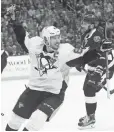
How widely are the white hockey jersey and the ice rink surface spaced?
0.68 metres

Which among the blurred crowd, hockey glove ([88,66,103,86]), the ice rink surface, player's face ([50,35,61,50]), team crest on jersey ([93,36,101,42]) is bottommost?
the ice rink surface

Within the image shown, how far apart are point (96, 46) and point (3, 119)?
1183 mm

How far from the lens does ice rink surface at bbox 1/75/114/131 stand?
351cm

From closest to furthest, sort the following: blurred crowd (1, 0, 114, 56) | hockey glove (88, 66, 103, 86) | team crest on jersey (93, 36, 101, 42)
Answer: team crest on jersey (93, 36, 101, 42) < hockey glove (88, 66, 103, 86) < blurred crowd (1, 0, 114, 56)

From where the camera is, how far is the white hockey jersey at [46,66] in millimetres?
2814

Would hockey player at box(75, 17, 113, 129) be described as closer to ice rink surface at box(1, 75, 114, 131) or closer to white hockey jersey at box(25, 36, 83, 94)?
ice rink surface at box(1, 75, 114, 131)

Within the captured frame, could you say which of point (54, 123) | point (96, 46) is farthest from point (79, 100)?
point (96, 46)

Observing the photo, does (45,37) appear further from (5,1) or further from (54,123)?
(5,1)

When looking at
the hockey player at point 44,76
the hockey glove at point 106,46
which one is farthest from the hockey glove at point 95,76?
the hockey player at point 44,76

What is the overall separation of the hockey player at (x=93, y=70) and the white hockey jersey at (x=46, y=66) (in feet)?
0.89

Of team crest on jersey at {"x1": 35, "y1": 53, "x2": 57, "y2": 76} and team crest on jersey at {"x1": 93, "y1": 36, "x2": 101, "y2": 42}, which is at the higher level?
team crest on jersey at {"x1": 93, "y1": 36, "x2": 101, "y2": 42}

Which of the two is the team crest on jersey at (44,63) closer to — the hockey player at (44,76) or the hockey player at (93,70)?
the hockey player at (44,76)

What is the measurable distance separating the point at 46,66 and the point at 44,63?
0.03 metres

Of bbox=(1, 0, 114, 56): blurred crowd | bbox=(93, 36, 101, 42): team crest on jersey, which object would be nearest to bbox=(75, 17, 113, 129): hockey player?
bbox=(93, 36, 101, 42): team crest on jersey
